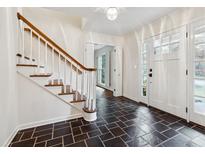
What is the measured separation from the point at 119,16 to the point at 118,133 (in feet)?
8.87

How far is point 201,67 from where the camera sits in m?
2.16

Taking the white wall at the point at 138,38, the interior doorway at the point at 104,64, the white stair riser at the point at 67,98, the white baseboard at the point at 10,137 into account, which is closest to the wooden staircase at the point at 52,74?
the white stair riser at the point at 67,98

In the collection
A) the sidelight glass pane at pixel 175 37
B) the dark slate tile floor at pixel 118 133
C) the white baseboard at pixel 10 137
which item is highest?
the sidelight glass pane at pixel 175 37

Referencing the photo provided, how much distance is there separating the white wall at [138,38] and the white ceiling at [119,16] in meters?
0.19

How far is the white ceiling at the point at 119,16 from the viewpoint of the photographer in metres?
2.53

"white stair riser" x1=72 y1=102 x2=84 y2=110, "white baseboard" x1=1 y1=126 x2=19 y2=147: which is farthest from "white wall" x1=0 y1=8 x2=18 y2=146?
"white stair riser" x1=72 y1=102 x2=84 y2=110

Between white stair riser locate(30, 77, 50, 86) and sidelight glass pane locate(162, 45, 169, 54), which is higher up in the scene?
sidelight glass pane locate(162, 45, 169, 54)

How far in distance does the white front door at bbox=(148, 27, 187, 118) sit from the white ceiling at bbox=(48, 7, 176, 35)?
0.58 meters

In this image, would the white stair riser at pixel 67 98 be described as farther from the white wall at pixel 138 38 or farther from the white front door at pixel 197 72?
the white front door at pixel 197 72

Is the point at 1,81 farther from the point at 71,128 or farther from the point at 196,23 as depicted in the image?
the point at 196,23

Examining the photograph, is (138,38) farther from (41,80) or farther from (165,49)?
(41,80)

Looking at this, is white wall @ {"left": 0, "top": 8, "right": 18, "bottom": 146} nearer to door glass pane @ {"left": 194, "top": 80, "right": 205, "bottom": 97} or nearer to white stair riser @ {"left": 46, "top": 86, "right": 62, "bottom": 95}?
white stair riser @ {"left": 46, "top": 86, "right": 62, "bottom": 95}

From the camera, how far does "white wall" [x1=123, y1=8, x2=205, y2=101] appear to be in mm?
2377

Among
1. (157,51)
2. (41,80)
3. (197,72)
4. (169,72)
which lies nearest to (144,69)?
(157,51)
